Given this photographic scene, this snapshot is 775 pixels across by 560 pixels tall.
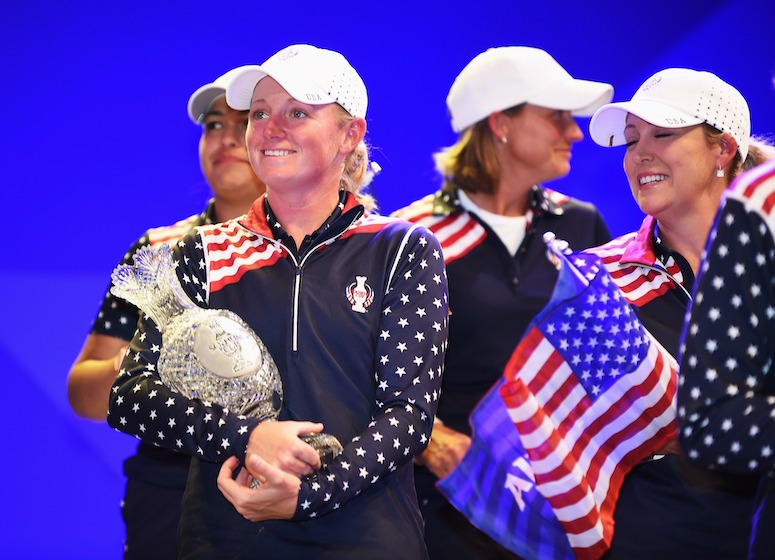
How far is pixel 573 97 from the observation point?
3.41m

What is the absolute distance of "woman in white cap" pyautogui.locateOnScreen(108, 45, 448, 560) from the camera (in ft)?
6.59

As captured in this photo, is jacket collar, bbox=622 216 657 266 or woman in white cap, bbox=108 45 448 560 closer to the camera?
woman in white cap, bbox=108 45 448 560

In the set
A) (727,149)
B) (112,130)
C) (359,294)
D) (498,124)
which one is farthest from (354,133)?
(112,130)

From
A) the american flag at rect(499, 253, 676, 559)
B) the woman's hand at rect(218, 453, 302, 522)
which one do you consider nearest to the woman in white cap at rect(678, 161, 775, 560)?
the american flag at rect(499, 253, 676, 559)

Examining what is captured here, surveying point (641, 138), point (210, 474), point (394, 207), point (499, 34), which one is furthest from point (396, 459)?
point (499, 34)

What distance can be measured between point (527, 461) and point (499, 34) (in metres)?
2.47

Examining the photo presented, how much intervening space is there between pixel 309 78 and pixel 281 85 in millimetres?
61

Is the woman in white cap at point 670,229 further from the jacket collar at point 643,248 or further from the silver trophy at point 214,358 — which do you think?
the silver trophy at point 214,358

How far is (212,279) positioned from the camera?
222 cm

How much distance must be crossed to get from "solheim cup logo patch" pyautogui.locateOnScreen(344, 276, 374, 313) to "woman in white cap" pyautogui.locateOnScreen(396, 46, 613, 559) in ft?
3.01

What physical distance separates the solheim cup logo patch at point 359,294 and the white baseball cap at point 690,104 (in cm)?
81

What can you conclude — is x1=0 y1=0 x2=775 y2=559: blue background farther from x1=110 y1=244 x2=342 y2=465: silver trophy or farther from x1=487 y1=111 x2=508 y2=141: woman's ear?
x1=110 y1=244 x2=342 y2=465: silver trophy

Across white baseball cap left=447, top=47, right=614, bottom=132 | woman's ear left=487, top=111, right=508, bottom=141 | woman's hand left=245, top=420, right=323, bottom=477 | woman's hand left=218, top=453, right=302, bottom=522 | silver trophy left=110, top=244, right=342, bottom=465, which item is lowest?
woman's hand left=218, top=453, right=302, bottom=522

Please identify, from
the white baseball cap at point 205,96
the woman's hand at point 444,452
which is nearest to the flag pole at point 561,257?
the woman's hand at point 444,452
